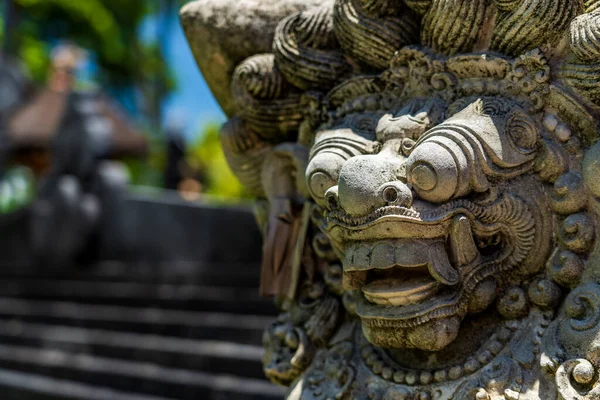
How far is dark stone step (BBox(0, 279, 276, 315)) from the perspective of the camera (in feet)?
17.9

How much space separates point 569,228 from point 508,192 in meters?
0.14

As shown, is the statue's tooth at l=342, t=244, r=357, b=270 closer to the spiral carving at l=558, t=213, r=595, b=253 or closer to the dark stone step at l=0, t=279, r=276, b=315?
the spiral carving at l=558, t=213, r=595, b=253

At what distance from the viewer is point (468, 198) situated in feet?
5.77

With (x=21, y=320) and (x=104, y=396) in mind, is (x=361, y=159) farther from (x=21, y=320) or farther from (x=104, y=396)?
(x=21, y=320)

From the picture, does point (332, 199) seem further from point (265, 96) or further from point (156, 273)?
point (156, 273)

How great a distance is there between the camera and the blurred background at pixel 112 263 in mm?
5012

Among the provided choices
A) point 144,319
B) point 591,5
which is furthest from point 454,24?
point 144,319

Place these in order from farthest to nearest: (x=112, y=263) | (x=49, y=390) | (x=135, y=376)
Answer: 1. (x=112, y=263)
2. (x=49, y=390)
3. (x=135, y=376)

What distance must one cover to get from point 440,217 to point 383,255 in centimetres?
14

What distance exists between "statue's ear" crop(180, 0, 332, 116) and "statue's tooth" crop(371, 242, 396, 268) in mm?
787

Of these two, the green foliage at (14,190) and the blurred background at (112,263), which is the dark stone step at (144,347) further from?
the green foliage at (14,190)

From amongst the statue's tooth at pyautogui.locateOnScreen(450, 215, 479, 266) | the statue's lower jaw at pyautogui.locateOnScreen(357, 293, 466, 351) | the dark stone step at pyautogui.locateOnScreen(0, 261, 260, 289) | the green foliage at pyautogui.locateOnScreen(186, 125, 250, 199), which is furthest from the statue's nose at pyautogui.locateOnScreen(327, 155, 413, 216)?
the green foliage at pyautogui.locateOnScreen(186, 125, 250, 199)

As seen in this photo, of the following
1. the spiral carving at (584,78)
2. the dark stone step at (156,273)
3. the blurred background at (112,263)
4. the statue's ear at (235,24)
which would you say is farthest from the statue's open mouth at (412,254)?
the dark stone step at (156,273)

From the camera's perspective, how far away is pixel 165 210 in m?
8.26
